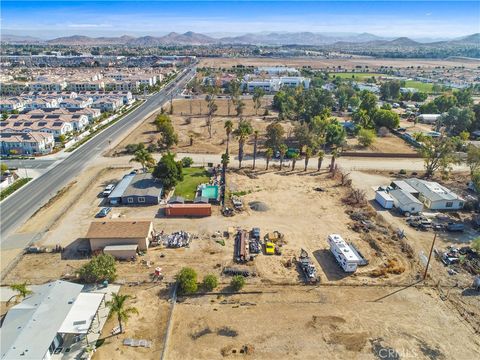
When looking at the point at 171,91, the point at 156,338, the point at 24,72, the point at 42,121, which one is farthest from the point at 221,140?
the point at 24,72

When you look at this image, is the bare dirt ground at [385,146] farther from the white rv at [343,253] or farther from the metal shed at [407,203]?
the white rv at [343,253]

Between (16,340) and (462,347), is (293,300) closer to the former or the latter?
(462,347)

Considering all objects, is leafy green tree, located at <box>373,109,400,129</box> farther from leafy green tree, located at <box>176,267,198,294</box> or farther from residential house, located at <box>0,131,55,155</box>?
residential house, located at <box>0,131,55,155</box>

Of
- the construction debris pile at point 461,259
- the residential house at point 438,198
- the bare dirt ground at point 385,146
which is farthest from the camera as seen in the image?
the bare dirt ground at point 385,146

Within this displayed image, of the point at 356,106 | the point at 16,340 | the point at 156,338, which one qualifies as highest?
the point at 356,106

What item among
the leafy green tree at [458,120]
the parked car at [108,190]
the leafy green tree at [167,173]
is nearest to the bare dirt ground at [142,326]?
the leafy green tree at [167,173]

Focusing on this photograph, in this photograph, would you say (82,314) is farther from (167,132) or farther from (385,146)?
(385,146)

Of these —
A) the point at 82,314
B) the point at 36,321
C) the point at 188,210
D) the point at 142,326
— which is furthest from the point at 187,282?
the point at 188,210
